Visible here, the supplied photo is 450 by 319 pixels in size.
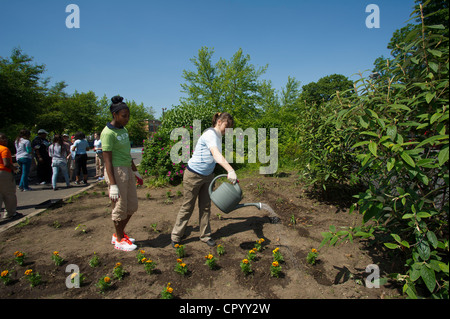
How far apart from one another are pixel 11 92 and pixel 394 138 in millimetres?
15522

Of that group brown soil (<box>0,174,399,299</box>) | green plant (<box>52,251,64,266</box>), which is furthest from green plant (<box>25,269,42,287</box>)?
green plant (<box>52,251,64,266</box>)

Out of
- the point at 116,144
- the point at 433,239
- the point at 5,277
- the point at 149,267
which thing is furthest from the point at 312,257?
the point at 5,277

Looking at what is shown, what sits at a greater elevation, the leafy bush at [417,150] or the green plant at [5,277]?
the leafy bush at [417,150]

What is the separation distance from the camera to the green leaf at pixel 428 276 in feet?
5.02

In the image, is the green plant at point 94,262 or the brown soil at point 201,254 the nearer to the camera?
the brown soil at point 201,254

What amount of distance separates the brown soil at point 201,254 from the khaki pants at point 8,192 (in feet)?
1.82

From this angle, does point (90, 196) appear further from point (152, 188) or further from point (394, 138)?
point (394, 138)

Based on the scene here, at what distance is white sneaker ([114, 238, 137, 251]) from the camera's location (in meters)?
2.93

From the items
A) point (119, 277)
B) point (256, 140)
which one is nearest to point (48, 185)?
point (119, 277)

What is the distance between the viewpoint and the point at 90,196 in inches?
221

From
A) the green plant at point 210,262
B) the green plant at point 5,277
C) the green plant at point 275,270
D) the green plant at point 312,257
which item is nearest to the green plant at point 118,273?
the green plant at point 210,262

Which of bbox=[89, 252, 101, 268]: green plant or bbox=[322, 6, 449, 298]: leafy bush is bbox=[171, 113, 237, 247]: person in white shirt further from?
bbox=[322, 6, 449, 298]: leafy bush

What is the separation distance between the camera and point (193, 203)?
302cm

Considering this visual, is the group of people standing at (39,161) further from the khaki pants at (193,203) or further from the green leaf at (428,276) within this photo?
the green leaf at (428,276)
